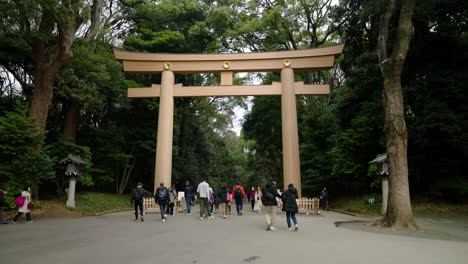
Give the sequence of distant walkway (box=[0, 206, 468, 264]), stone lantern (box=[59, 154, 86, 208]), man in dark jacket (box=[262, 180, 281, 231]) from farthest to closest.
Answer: stone lantern (box=[59, 154, 86, 208]) → man in dark jacket (box=[262, 180, 281, 231]) → distant walkway (box=[0, 206, 468, 264])

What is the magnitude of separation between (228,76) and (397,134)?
9.56 m

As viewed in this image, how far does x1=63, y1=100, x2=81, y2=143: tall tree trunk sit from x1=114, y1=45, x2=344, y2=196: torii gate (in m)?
3.90

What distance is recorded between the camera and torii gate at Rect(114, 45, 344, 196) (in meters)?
15.3

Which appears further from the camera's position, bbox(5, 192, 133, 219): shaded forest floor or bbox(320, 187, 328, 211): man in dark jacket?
bbox(320, 187, 328, 211): man in dark jacket

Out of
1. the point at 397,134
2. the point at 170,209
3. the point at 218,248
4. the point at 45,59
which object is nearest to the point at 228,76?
the point at 170,209

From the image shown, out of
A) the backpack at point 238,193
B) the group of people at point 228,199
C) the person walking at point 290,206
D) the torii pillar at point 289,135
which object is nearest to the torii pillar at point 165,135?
the group of people at point 228,199

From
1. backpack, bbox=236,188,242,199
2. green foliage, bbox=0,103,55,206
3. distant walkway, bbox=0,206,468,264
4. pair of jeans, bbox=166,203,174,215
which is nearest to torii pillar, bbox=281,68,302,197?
backpack, bbox=236,188,242,199

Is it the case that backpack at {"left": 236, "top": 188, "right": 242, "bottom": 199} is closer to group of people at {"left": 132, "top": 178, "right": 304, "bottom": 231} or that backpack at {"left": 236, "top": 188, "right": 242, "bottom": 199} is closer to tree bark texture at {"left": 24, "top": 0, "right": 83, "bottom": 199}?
group of people at {"left": 132, "top": 178, "right": 304, "bottom": 231}

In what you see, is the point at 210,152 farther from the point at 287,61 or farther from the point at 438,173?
the point at 438,173

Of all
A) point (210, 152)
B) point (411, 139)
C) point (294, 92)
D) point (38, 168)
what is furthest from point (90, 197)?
point (411, 139)

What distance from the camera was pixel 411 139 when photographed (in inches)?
547

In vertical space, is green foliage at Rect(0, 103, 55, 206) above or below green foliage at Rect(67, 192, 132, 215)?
above

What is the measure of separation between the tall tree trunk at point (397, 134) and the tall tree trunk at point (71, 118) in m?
15.8

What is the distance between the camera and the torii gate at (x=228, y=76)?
1530cm
